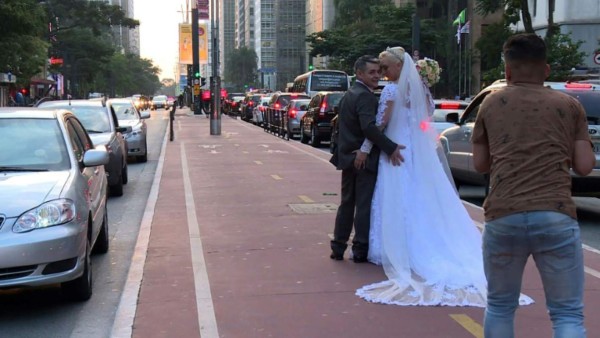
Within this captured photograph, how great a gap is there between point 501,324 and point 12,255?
11.1ft

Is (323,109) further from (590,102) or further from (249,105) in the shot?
(249,105)

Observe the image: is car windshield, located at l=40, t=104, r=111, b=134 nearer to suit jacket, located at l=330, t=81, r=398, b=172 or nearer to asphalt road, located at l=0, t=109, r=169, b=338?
asphalt road, located at l=0, t=109, r=169, b=338

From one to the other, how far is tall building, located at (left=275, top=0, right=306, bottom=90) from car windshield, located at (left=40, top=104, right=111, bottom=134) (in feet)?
446

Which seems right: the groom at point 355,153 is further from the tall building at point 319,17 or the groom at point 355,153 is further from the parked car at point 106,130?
the tall building at point 319,17

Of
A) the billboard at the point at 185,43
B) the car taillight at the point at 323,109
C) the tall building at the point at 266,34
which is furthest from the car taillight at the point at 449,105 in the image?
the tall building at the point at 266,34

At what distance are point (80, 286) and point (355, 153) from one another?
2690 millimetres

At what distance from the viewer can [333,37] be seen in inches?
2158

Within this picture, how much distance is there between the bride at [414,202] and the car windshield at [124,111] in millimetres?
12018

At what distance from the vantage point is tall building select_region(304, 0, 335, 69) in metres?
111

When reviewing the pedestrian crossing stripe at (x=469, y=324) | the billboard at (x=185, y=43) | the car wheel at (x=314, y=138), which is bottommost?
the pedestrian crossing stripe at (x=469, y=324)

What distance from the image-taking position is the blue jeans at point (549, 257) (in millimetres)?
3248

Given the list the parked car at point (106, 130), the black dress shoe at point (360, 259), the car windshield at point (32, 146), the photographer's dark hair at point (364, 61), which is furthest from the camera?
the parked car at point (106, 130)

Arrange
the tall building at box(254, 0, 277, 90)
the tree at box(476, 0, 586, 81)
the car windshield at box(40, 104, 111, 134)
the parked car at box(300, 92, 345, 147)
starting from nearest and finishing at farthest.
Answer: the car windshield at box(40, 104, 111, 134)
the parked car at box(300, 92, 345, 147)
the tree at box(476, 0, 586, 81)
the tall building at box(254, 0, 277, 90)

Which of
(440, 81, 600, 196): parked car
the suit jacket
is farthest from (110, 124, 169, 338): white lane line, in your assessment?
(440, 81, 600, 196): parked car
